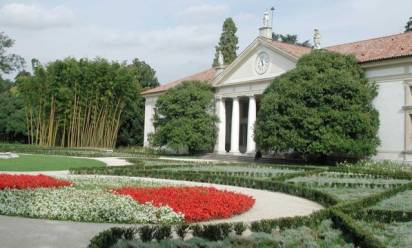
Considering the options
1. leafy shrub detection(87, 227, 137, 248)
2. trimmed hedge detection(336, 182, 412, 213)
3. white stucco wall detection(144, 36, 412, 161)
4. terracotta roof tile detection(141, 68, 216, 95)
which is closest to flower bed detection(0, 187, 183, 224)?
leafy shrub detection(87, 227, 137, 248)

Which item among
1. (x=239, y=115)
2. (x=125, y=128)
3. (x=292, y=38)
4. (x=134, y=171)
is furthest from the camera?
(x=292, y=38)

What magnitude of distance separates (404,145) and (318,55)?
7.23 meters

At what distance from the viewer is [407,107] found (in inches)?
1114

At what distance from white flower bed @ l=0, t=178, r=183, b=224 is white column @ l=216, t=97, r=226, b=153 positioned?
29.9 metres

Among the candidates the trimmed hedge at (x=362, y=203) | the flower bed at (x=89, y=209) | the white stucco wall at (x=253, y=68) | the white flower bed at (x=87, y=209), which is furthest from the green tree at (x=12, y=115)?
the trimmed hedge at (x=362, y=203)

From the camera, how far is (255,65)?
3803 centimetres

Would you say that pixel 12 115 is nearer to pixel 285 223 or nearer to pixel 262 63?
pixel 262 63

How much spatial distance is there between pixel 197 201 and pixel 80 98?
39083 mm

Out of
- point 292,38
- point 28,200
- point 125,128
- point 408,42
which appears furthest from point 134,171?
point 292,38

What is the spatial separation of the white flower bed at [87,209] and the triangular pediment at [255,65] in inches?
1009

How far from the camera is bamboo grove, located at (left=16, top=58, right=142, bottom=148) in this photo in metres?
47.4

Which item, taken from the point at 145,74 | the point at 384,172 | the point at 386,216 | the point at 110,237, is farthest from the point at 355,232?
the point at 145,74

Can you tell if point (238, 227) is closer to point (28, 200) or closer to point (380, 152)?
point (28, 200)

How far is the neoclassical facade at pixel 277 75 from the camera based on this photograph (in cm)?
2856
